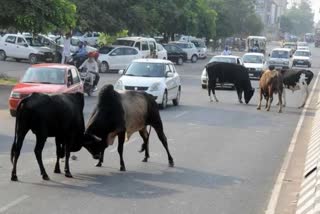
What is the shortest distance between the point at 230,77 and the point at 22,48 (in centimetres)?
1965

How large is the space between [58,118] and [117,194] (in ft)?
5.47

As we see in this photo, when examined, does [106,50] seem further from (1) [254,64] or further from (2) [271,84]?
(2) [271,84]

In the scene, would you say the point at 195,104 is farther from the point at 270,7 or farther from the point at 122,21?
the point at 270,7

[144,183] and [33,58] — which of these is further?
[33,58]

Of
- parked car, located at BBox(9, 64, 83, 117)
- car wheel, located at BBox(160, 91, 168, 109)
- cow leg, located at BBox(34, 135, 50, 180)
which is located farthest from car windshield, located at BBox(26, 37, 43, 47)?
cow leg, located at BBox(34, 135, 50, 180)

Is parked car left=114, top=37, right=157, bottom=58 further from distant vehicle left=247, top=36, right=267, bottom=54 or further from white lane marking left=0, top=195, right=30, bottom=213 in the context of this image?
white lane marking left=0, top=195, right=30, bottom=213

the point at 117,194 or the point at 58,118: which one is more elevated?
the point at 58,118

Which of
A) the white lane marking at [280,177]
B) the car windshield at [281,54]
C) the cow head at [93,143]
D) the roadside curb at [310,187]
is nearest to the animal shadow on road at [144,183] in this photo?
the cow head at [93,143]

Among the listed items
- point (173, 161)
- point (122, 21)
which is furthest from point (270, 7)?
point (173, 161)

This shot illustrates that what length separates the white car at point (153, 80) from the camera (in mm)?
21031

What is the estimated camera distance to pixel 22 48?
41.5 meters

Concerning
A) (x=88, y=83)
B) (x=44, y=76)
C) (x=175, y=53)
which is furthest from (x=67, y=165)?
(x=175, y=53)

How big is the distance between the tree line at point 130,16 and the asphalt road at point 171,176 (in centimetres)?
919

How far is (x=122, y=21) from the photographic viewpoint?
44.5m
